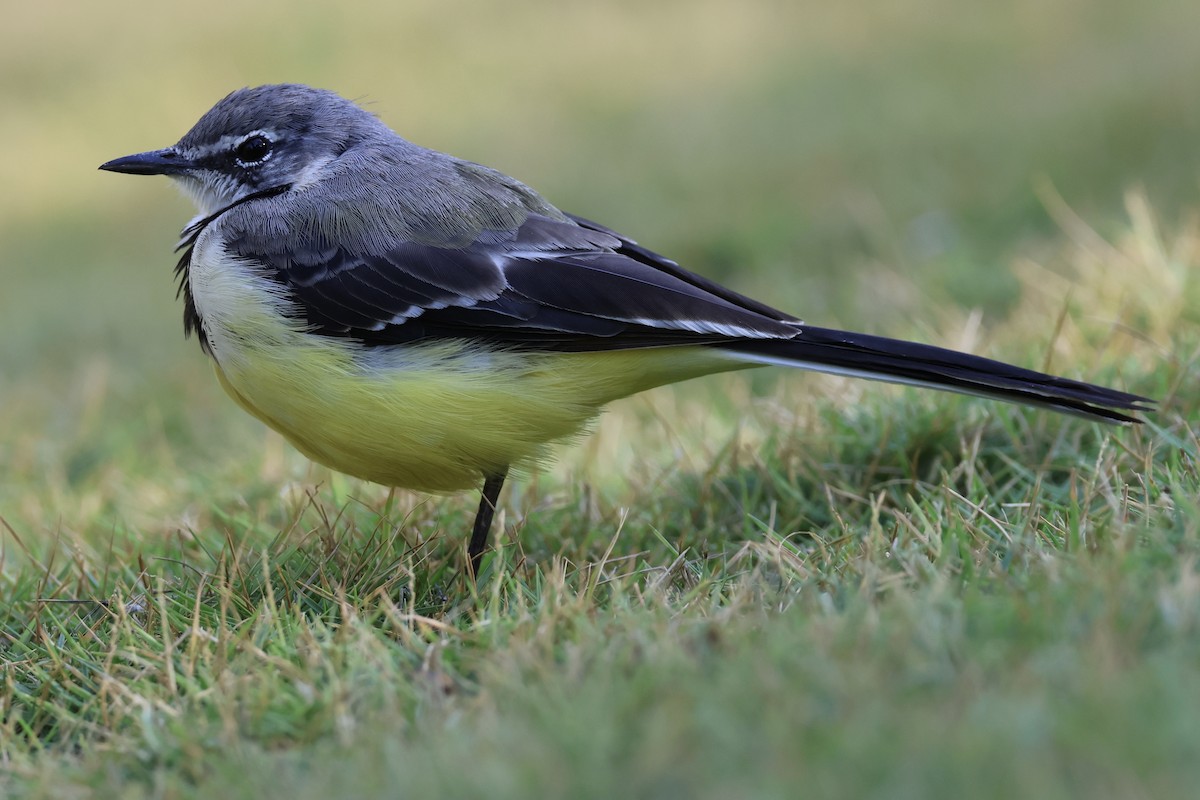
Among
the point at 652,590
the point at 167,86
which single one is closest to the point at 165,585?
the point at 652,590

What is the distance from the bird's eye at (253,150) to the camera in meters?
5.21

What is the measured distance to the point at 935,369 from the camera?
4184mm

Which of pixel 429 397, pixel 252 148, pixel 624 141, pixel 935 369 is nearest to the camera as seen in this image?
pixel 935 369

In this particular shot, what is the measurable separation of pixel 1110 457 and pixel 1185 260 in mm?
2716

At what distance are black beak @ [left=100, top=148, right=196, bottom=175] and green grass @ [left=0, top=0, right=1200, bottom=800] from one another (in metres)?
1.49

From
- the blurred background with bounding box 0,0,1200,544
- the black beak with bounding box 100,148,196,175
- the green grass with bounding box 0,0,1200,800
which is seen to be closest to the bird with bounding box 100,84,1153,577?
the green grass with bounding box 0,0,1200,800

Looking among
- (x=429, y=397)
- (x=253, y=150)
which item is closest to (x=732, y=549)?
(x=429, y=397)

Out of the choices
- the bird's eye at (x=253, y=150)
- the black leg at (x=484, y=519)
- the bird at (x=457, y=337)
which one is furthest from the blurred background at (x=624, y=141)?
the black leg at (x=484, y=519)

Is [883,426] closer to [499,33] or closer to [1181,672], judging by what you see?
[1181,672]

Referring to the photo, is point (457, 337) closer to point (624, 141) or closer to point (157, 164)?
point (157, 164)

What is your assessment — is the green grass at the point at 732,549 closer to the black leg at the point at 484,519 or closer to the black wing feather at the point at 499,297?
the black leg at the point at 484,519

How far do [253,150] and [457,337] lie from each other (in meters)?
1.44

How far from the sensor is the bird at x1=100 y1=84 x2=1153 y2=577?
4324mm

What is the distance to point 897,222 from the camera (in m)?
10.5
